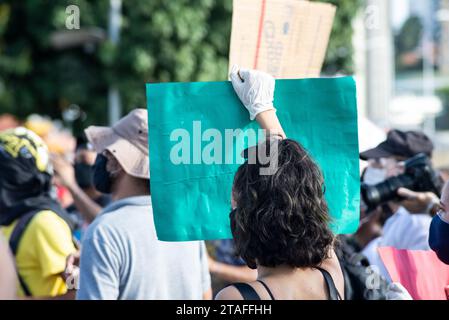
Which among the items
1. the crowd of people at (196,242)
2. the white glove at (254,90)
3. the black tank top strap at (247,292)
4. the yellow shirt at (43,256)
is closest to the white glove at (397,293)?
the crowd of people at (196,242)

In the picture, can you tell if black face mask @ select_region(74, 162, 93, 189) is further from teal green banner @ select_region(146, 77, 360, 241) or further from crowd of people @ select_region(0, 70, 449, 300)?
teal green banner @ select_region(146, 77, 360, 241)

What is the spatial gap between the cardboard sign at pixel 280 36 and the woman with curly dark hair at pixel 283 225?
67 centimetres

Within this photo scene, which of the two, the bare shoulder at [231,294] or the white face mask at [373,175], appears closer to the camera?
the bare shoulder at [231,294]

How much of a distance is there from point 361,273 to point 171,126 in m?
1.09

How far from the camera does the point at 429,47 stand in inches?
1480

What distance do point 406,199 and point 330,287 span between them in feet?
4.80

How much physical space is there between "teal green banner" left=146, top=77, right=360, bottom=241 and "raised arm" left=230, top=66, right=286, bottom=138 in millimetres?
34

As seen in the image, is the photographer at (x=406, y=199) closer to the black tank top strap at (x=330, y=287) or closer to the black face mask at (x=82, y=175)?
the black tank top strap at (x=330, y=287)

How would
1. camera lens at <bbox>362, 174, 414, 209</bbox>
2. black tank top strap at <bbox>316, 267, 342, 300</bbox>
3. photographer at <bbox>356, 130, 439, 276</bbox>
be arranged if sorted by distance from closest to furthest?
black tank top strap at <bbox>316, 267, 342, 300</bbox>
camera lens at <bbox>362, 174, 414, 209</bbox>
photographer at <bbox>356, 130, 439, 276</bbox>

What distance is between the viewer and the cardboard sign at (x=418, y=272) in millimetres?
2578

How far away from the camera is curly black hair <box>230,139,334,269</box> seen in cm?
211

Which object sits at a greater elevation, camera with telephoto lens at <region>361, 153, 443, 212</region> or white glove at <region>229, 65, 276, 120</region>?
white glove at <region>229, 65, 276, 120</region>

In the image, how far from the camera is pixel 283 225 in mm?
2100

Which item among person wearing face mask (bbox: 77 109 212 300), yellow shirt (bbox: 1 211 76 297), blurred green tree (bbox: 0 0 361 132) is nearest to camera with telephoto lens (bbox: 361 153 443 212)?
person wearing face mask (bbox: 77 109 212 300)
